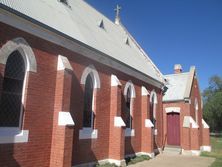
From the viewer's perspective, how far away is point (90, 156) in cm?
1291

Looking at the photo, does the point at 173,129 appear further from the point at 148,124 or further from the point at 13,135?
the point at 13,135

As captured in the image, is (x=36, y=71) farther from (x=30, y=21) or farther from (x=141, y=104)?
(x=141, y=104)

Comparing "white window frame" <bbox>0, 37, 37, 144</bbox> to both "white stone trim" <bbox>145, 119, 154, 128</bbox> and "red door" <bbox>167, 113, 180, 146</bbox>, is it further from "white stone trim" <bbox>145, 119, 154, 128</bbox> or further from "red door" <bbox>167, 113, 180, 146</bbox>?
"red door" <bbox>167, 113, 180, 146</bbox>

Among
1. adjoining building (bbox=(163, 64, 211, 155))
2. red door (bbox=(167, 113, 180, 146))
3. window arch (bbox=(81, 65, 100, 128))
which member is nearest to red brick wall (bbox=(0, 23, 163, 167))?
window arch (bbox=(81, 65, 100, 128))

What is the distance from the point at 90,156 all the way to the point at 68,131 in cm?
310

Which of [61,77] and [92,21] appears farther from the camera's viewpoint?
[92,21]

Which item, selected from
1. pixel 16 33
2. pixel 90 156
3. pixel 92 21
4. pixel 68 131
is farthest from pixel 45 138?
pixel 92 21

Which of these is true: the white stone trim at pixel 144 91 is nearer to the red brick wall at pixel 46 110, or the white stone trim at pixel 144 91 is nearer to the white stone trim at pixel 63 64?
the red brick wall at pixel 46 110

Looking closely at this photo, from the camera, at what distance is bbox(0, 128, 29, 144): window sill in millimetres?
8750

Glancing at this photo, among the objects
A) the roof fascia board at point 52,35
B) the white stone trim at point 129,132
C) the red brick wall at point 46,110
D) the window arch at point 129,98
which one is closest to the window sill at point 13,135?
the red brick wall at point 46,110

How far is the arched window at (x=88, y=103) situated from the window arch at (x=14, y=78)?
3.78 meters

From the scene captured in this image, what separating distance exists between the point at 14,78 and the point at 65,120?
8.31ft

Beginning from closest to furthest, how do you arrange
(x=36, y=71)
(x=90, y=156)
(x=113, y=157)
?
(x=36, y=71) < (x=90, y=156) < (x=113, y=157)

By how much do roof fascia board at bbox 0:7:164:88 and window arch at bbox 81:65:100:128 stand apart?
0.81m
